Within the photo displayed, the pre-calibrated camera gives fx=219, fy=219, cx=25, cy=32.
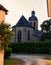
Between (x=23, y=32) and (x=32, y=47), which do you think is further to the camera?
(x=23, y=32)

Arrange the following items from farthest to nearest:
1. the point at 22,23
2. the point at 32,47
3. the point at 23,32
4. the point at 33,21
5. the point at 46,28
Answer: the point at 33,21 → the point at 22,23 → the point at 23,32 → the point at 46,28 → the point at 32,47

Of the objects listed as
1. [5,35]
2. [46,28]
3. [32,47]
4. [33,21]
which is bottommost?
→ [32,47]

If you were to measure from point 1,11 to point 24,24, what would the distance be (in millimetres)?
56764

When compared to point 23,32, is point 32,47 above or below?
below

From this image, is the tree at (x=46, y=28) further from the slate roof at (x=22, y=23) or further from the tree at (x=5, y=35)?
the tree at (x=5, y=35)

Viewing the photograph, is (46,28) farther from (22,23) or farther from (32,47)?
(32,47)

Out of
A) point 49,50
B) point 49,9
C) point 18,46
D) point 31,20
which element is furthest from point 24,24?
point 49,9

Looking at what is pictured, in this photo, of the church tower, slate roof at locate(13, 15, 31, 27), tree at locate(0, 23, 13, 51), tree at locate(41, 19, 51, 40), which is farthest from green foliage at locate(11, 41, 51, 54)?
the church tower

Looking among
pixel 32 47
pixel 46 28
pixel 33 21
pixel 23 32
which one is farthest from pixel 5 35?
pixel 33 21

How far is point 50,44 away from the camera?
44.8 metres

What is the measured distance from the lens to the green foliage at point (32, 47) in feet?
150

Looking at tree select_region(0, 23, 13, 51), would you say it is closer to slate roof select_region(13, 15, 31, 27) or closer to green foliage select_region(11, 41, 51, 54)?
green foliage select_region(11, 41, 51, 54)

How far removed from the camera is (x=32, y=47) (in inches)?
1839

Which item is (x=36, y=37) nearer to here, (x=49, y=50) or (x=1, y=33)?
(x=49, y=50)
